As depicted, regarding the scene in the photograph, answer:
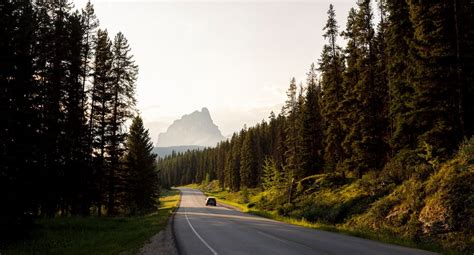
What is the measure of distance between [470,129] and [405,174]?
15.5ft

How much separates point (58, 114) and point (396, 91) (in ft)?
78.2

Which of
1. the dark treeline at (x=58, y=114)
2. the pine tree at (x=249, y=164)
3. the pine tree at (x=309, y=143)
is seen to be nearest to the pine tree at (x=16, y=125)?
the dark treeline at (x=58, y=114)

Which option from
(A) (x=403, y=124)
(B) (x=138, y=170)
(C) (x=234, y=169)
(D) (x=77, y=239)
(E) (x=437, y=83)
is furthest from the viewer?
(C) (x=234, y=169)

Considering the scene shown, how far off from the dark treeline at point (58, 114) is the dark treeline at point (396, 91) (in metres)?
21.2

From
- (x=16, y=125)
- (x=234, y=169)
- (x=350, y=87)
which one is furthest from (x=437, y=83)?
(x=234, y=169)

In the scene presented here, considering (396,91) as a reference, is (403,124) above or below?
below

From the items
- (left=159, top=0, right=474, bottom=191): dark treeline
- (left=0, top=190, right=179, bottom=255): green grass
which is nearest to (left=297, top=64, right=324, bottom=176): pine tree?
(left=159, top=0, right=474, bottom=191): dark treeline

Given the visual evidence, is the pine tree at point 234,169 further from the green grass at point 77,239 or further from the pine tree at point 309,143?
the green grass at point 77,239

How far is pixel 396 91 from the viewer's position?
2477cm

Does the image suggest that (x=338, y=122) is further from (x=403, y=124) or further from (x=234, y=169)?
(x=234, y=169)

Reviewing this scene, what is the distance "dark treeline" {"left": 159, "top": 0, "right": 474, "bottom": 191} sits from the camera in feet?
67.2

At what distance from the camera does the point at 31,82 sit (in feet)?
51.3

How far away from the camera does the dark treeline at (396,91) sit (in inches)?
806

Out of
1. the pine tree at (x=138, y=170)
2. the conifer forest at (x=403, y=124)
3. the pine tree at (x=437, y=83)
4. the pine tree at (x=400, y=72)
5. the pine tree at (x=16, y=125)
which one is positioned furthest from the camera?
the pine tree at (x=138, y=170)
